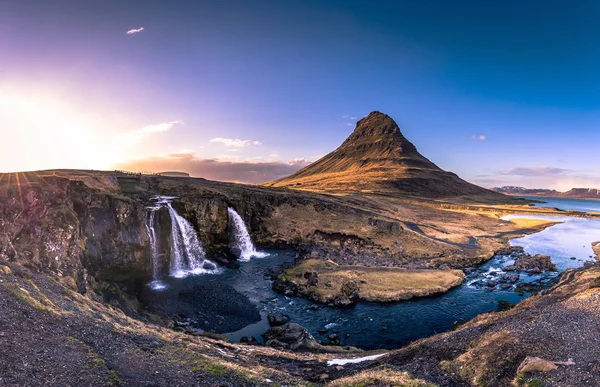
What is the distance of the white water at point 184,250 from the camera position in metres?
58.6

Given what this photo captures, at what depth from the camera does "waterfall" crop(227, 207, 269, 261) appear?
73.2m

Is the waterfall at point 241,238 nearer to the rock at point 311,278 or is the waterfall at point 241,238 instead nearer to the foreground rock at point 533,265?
the rock at point 311,278

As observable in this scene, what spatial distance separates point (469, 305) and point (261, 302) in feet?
104

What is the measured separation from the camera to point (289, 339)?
110 ft

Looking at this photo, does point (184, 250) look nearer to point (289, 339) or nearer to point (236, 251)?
point (236, 251)

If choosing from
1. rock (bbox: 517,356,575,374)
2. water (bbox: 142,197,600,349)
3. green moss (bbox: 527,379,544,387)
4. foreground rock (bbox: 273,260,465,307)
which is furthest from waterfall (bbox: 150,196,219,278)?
green moss (bbox: 527,379,544,387)

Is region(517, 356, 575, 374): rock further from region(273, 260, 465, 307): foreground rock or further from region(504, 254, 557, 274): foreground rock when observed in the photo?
region(504, 254, 557, 274): foreground rock

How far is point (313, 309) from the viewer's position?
147 feet

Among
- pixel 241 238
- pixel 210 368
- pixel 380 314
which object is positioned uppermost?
pixel 210 368

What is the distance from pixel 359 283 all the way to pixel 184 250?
35097 millimetres

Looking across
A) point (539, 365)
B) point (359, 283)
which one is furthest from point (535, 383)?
point (359, 283)

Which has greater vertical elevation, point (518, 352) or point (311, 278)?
point (518, 352)

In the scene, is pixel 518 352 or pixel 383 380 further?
pixel 518 352

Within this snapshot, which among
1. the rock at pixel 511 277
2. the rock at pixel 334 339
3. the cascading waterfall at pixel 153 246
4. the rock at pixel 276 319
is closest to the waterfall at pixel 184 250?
the cascading waterfall at pixel 153 246
